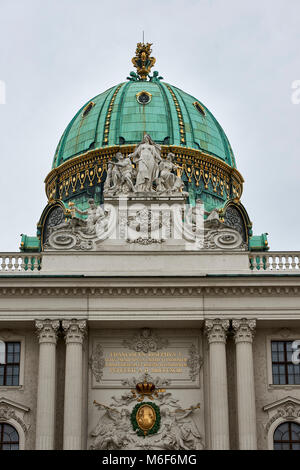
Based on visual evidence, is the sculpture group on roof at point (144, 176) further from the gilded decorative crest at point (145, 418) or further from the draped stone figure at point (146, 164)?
the gilded decorative crest at point (145, 418)

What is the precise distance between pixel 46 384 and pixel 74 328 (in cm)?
207

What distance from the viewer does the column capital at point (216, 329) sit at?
33.6m

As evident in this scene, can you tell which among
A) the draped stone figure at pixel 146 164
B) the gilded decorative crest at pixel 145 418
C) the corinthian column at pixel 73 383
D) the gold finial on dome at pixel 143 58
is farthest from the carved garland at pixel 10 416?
the gold finial on dome at pixel 143 58

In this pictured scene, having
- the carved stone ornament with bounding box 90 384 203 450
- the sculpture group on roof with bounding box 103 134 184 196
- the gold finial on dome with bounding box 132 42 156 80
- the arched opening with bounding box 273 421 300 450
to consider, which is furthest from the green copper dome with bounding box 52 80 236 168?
the arched opening with bounding box 273 421 300 450

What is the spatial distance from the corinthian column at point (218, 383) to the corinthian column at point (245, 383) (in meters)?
0.43

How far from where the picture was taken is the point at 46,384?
3288cm

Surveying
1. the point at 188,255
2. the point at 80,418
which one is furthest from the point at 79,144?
the point at 80,418

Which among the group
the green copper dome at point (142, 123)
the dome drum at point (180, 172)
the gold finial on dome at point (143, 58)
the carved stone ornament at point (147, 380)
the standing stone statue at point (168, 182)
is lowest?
the carved stone ornament at point (147, 380)

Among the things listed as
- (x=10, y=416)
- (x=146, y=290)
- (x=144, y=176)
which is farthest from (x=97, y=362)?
(x=144, y=176)

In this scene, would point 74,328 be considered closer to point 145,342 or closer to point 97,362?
point 97,362

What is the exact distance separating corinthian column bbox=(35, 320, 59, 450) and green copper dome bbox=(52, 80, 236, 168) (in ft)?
41.7

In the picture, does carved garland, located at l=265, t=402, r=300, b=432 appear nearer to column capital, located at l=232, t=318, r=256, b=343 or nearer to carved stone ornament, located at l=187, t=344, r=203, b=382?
column capital, located at l=232, t=318, r=256, b=343

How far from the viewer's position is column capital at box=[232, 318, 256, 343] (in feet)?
110
